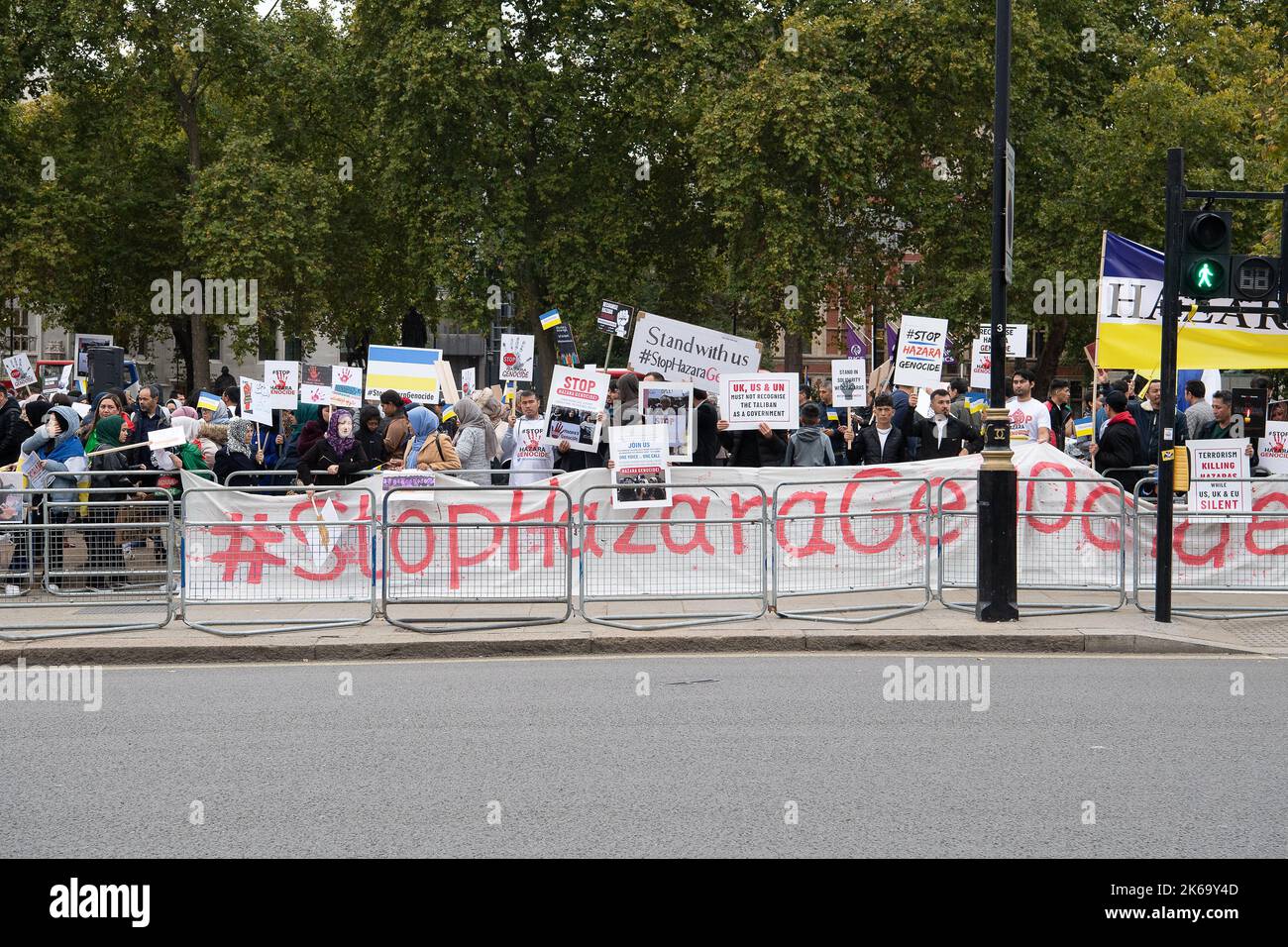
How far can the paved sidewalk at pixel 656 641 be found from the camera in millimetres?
11227

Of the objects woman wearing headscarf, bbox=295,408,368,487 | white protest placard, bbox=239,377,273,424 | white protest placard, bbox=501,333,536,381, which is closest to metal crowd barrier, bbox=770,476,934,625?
woman wearing headscarf, bbox=295,408,368,487

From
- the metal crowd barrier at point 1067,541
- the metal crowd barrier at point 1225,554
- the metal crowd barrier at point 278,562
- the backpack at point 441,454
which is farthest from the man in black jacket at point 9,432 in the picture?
the metal crowd barrier at point 1225,554

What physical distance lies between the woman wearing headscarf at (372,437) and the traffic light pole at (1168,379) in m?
7.73

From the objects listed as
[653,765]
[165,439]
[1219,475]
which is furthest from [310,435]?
[653,765]

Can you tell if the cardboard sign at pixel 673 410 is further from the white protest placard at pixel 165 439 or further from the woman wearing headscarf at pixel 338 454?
the white protest placard at pixel 165 439

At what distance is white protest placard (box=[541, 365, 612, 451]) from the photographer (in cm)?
1505

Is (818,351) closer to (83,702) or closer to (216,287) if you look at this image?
(216,287)

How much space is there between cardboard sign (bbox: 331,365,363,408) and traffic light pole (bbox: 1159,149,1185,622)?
9.69m

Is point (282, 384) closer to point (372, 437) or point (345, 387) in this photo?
point (345, 387)

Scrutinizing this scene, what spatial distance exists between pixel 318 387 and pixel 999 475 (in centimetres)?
931

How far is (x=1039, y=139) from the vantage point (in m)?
38.7

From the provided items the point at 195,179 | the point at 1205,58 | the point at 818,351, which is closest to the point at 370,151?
the point at 195,179

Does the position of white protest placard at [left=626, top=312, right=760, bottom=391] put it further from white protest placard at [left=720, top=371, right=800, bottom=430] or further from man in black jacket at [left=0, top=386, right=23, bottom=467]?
man in black jacket at [left=0, top=386, right=23, bottom=467]

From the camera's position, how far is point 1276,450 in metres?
14.9
